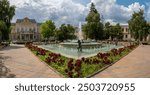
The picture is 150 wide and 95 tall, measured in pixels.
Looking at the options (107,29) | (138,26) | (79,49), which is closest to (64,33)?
(107,29)

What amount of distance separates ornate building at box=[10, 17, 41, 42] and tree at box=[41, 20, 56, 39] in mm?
2465

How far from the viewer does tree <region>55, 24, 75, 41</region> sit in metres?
43.7

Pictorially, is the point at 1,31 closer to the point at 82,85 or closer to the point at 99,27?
the point at 99,27

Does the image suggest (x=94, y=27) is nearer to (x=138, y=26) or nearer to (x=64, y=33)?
(x=138, y=26)

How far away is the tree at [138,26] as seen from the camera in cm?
3827

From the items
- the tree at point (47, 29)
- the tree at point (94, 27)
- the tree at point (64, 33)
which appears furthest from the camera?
the tree at point (47, 29)

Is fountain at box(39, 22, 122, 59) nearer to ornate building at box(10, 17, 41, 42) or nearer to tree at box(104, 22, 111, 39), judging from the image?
tree at box(104, 22, 111, 39)

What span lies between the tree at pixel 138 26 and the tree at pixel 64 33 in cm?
1038

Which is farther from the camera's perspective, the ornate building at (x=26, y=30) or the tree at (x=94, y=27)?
the ornate building at (x=26, y=30)

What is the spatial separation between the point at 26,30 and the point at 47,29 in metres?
7.69

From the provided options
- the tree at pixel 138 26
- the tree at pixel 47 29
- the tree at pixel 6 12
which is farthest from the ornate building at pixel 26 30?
the tree at pixel 138 26

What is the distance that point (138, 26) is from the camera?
1526 inches

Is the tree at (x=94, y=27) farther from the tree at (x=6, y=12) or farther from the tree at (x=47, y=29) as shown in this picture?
the tree at (x=6, y=12)

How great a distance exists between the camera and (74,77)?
8.52 m
